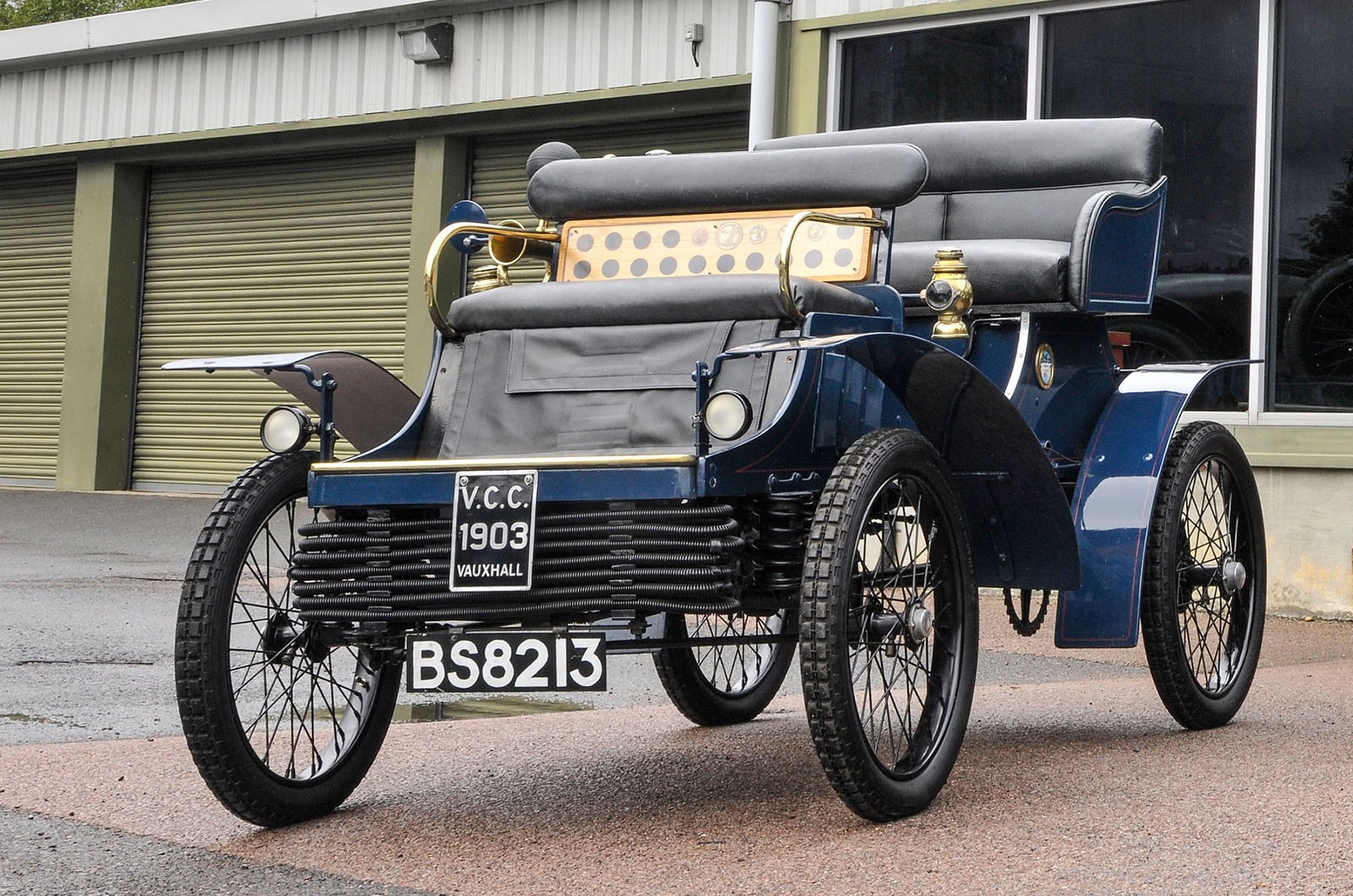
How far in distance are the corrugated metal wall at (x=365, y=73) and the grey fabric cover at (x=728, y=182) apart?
805 centimetres

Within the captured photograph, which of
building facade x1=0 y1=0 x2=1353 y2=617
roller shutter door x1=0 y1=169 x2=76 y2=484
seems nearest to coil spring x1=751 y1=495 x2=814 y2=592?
building facade x1=0 y1=0 x2=1353 y2=617

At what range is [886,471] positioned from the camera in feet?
13.5

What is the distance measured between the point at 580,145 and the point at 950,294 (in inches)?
405

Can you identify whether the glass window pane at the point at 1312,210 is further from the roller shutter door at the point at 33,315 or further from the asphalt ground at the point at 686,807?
the roller shutter door at the point at 33,315

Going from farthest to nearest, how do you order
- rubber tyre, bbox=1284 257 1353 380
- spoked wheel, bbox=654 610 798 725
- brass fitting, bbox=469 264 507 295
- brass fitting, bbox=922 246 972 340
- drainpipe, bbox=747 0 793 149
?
drainpipe, bbox=747 0 793 149
rubber tyre, bbox=1284 257 1353 380
spoked wheel, bbox=654 610 798 725
brass fitting, bbox=469 264 507 295
brass fitting, bbox=922 246 972 340

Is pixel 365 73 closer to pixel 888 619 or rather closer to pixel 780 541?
pixel 780 541

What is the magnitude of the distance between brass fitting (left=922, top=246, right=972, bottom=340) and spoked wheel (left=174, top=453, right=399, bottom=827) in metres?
1.86

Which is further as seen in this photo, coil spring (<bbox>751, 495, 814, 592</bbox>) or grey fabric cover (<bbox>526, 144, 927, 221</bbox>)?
grey fabric cover (<bbox>526, 144, 927, 221</bbox>)

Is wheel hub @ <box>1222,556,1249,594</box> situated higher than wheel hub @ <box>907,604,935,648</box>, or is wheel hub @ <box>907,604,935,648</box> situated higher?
wheel hub @ <box>1222,556,1249,594</box>

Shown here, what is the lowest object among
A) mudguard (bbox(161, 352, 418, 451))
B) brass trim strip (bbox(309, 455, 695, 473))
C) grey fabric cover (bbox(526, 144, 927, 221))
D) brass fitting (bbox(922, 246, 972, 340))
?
brass trim strip (bbox(309, 455, 695, 473))

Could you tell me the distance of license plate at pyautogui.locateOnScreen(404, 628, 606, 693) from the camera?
3.94m

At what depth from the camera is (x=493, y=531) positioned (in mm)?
4031

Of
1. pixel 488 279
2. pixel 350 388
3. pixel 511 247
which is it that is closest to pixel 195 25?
pixel 511 247

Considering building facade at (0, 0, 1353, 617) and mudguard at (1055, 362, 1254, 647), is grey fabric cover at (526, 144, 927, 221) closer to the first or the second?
mudguard at (1055, 362, 1254, 647)
